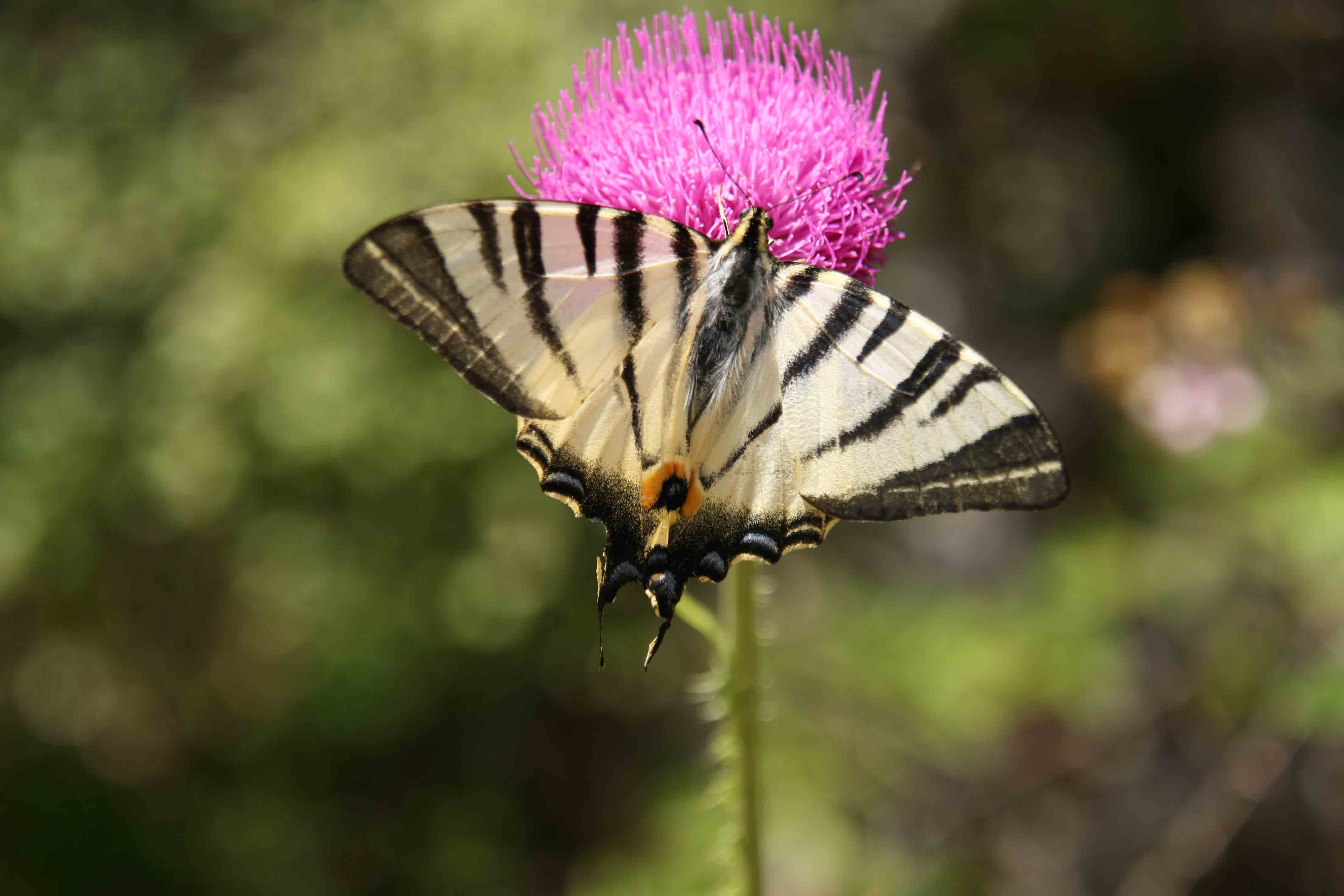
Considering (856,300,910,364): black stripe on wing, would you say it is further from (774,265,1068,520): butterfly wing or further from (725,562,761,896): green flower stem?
(725,562,761,896): green flower stem

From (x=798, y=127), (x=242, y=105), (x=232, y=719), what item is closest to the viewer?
(x=798, y=127)

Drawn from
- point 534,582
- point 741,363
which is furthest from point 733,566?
point 534,582

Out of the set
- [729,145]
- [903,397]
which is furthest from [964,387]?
[729,145]

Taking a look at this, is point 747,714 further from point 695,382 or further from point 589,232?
point 589,232

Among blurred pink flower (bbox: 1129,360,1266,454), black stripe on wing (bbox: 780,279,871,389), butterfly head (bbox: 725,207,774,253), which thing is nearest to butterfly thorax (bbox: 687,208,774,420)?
butterfly head (bbox: 725,207,774,253)

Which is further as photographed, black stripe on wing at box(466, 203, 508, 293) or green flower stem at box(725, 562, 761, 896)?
green flower stem at box(725, 562, 761, 896)

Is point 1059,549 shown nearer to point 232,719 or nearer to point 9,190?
point 232,719
